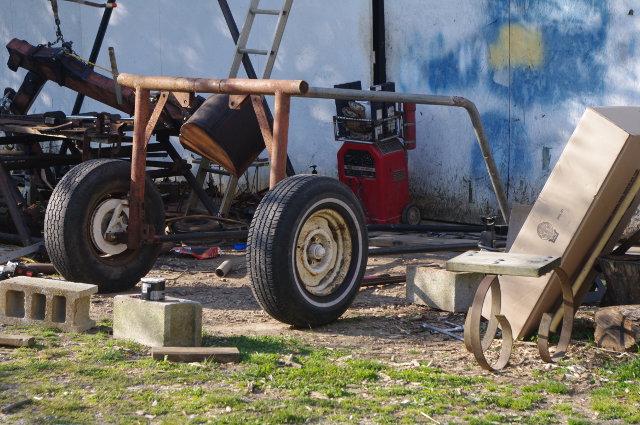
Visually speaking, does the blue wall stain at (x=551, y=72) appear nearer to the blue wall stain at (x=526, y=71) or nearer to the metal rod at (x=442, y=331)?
the blue wall stain at (x=526, y=71)

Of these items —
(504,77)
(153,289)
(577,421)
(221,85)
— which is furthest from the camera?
(504,77)

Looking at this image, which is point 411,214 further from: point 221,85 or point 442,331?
point 442,331

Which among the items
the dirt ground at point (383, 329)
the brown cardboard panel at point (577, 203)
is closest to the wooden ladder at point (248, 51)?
the dirt ground at point (383, 329)

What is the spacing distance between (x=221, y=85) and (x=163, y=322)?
196cm

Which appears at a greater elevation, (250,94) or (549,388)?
(250,94)

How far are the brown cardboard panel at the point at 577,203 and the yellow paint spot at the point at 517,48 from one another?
428 cm

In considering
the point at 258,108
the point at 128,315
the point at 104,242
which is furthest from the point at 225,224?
the point at 128,315

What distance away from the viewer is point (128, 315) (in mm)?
5730

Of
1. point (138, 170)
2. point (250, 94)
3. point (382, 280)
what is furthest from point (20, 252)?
point (382, 280)

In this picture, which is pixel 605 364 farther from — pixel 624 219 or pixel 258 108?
pixel 258 108

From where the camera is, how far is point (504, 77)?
10.5m

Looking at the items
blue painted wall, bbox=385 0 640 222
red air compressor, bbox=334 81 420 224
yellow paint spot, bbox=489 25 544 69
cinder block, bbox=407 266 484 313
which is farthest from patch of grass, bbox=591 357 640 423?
red air compressor, bbox=334 81 420 224

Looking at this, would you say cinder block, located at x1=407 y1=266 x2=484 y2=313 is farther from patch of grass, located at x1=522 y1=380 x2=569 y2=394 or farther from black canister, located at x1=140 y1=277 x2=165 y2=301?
black canister, located at x1=140 y1=277 x2=165 y2=301

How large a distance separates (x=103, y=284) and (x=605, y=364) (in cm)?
360
